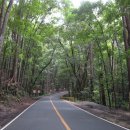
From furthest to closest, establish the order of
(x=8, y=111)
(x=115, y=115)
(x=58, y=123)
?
(x=115, y=115)
(x=8, y=111)
(x=58, y=123)

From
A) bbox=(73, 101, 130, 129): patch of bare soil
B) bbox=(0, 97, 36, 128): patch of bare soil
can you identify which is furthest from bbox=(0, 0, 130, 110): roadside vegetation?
bbox=(73, 101, 130, 129): patch of bare soil

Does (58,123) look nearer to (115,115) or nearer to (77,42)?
(115,115)

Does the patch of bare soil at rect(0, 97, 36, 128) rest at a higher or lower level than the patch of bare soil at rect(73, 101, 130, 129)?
higher

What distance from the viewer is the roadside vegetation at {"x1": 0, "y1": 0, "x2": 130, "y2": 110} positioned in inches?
1114

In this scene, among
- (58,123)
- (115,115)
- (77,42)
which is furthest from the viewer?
(77,42)

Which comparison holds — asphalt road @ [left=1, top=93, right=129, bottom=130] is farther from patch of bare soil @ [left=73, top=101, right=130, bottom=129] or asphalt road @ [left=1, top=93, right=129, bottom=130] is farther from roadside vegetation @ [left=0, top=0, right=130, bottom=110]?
roadside vegetation @ [left=0, top=0, right=130, bottom=110]

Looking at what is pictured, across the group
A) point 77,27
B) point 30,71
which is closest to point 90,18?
point 77,27

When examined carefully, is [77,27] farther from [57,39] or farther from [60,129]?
[60,129]

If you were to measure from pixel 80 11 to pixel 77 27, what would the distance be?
14.3m

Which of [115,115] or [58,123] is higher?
[58,123]

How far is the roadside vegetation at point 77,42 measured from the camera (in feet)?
92.8

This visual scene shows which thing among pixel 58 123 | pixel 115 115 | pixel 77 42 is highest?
pixel 77 42

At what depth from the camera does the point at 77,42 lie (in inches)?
1845

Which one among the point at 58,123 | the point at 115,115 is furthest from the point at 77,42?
the point at 58,123
